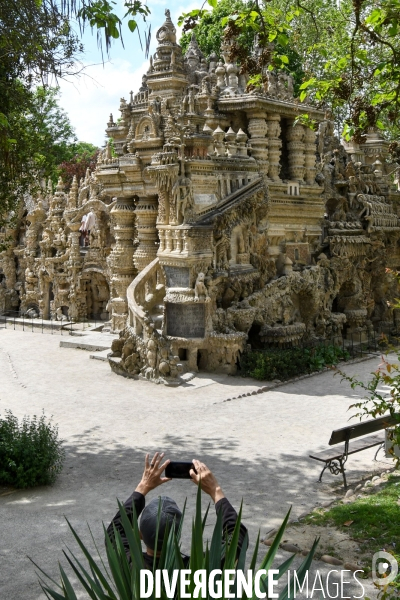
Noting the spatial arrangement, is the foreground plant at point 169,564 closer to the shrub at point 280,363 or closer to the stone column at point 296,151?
the shrub at point 280,363

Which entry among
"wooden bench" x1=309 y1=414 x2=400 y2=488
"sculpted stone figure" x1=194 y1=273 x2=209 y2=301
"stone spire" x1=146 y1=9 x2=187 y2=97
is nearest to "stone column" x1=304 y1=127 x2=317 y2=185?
"stone spire" x1=146 y1=9 x2=187 y2=97

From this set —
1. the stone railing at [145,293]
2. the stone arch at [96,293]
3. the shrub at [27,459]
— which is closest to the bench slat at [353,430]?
the shrub at [27,459]

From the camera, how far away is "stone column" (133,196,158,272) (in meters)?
17.8

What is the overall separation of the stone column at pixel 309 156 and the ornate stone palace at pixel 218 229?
0.03 metres

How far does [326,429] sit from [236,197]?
6.15 m

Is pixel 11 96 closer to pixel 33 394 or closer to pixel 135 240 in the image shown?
pixel 33 394

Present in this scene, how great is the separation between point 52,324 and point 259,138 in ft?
31.0

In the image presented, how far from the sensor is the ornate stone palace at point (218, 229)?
48.2 feet

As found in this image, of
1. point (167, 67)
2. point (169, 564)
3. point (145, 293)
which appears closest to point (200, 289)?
point (145, 293)

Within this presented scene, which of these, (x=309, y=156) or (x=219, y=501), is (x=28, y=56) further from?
(x=309, y=156)

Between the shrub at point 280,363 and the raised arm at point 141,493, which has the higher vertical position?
the raised arm at point 141,493

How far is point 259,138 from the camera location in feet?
56.7

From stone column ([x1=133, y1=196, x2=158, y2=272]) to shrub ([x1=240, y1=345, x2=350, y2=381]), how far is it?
4190mm

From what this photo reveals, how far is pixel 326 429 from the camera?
11141 millimetres
